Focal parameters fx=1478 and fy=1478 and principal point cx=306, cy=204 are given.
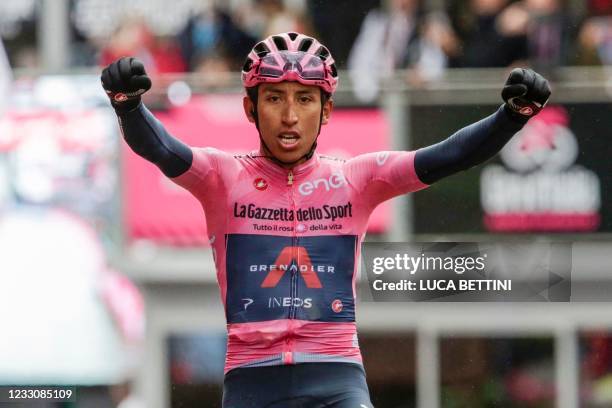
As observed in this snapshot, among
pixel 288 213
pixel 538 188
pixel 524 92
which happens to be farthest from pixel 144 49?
pixel 524 92

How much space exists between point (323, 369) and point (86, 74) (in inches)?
266

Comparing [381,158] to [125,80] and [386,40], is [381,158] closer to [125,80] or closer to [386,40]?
[125,80]

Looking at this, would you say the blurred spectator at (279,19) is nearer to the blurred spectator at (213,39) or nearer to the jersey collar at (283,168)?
the blurred spectator at (213,39)

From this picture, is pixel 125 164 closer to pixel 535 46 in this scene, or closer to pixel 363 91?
pixel 363 91

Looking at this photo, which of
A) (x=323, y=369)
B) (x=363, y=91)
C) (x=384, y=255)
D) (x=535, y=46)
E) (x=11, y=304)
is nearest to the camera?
(x=323, y=369)

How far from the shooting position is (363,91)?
12062 mm

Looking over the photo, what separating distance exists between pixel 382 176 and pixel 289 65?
24.4 inches

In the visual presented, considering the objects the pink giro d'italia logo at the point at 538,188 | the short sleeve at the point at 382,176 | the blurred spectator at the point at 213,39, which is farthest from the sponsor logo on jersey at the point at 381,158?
the pink giro d'italia logo at the point at 538,188

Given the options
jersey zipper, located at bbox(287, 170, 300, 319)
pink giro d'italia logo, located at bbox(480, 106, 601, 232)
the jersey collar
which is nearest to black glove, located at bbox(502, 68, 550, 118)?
the jersey collar

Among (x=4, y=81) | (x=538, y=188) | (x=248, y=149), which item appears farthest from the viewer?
(x=4, y=81)

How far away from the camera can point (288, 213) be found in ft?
20.4

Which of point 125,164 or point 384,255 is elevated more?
point 125,164

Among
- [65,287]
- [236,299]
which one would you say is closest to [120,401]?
[65,287]

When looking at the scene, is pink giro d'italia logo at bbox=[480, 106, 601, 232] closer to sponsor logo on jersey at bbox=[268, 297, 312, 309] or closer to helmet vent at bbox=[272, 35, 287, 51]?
helmet vent at bbox=[272, 35, 287, 51]
